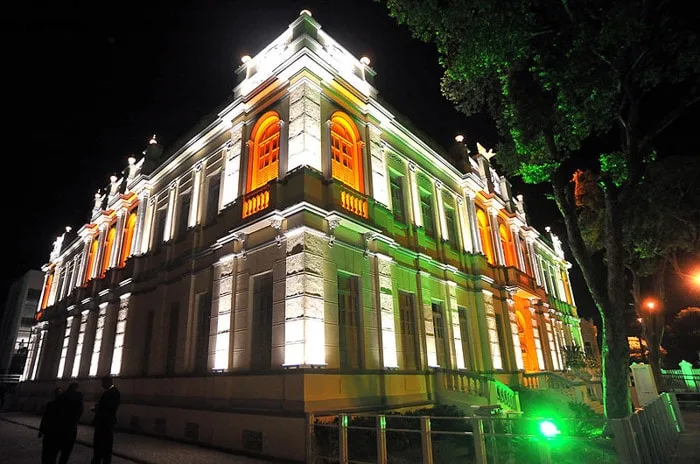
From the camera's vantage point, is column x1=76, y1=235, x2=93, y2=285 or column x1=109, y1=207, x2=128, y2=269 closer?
column x1=109, y1=207, x2=128, y2=269

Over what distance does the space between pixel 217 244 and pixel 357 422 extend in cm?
690

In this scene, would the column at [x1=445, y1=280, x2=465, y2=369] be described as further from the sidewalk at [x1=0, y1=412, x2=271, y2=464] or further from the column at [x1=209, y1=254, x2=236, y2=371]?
the sidewalk at [x1=0, y1=412, x2=271, y2=464]

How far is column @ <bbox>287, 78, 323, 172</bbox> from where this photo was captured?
1138 cm

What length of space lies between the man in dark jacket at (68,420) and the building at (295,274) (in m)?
3.51

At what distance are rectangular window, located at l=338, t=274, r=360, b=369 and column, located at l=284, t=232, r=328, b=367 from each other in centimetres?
115

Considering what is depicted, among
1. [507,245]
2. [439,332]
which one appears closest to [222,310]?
[439,332]

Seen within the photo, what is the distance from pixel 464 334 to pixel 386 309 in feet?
19.7

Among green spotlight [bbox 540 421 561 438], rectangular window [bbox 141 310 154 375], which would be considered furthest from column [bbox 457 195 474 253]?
rectangular window [bbox 141 310 154 375]

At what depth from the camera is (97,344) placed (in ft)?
60.0

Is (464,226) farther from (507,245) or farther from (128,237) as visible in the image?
(128,237)

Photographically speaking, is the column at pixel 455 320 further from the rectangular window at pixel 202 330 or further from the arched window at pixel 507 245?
the rectangular window at pixel 202 330

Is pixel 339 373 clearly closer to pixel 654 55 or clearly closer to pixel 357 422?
pixel 357 422

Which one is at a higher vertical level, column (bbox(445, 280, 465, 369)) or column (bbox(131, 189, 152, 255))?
column (bbox(131, 189, 152, 255))

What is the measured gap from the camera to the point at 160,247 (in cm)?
1634
